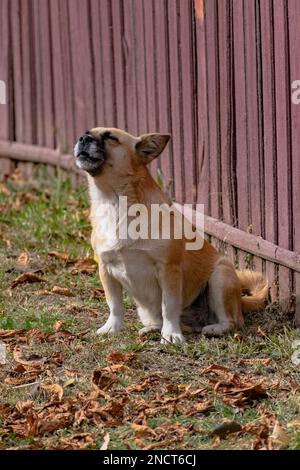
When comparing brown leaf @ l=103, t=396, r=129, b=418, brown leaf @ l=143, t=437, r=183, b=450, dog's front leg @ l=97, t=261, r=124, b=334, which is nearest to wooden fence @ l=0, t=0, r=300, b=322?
dog's front leg @ l=97, t=261, r=124, b=334

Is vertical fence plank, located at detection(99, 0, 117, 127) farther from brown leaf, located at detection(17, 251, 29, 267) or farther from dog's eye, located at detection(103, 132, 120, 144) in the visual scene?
dog's eye, located at detection(103, 132, 120, 144)

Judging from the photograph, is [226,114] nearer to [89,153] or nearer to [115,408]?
[89,153]

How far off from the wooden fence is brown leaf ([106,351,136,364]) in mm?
1174

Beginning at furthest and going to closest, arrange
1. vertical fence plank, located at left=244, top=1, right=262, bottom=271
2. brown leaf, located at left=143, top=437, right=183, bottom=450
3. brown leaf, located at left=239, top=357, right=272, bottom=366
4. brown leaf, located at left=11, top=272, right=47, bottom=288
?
brown leaf, located at left=11, top=272, right=47, bottom=288, vertical fence plank, located at left=244, top=1, right=262, bottom=271, brown leaf, located at left=239, top=357, right=272, bottom=366, brown leaf, located at left=143, top=437, right=183, bottom=450

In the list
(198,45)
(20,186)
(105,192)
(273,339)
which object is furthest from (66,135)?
(273,339)

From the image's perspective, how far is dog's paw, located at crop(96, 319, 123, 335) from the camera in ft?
21.8

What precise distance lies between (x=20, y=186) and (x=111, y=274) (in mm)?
3965

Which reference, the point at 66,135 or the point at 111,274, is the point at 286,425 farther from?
the point at 66,135

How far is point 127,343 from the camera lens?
6398 millimetres

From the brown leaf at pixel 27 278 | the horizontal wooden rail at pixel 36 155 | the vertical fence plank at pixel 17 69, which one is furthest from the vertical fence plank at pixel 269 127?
the vertical fence plank at pixel 17 69

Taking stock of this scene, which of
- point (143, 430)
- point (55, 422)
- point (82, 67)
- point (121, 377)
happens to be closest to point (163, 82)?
point (82, 67)

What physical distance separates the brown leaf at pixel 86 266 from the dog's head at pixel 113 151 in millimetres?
1419

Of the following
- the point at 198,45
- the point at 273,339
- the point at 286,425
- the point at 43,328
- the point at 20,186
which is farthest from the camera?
the point at 20,186

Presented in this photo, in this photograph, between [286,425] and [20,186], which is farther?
[20,186]
